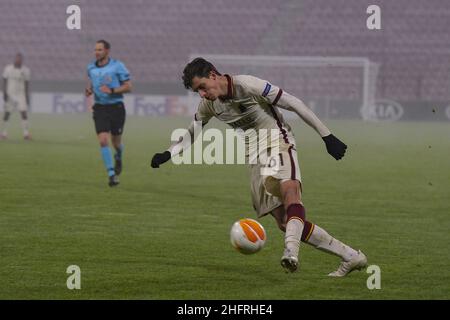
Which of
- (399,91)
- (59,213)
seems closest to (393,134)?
(399,91)

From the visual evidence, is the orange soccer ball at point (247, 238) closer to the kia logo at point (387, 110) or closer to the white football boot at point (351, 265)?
the white football boot at point (351, 265)

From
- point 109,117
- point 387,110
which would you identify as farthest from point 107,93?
point 387,110

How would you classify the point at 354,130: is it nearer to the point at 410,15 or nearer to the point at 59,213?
the point at 410,15

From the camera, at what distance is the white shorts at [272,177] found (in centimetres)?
785

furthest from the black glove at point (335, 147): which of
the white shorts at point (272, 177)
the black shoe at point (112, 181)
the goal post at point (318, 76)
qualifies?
the goal post at point (318, 76)

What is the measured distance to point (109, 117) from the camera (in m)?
15.3

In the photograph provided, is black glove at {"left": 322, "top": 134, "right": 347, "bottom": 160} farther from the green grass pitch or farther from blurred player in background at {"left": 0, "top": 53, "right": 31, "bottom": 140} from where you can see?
blurred player in background at {"left": 0, "top": 53, "right": 31, "bottom": 140}

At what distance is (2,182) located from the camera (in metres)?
14.9

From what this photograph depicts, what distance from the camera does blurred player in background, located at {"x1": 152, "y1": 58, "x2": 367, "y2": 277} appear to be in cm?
764

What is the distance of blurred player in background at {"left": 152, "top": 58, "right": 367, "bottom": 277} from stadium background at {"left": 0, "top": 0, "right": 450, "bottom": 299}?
1.12ft

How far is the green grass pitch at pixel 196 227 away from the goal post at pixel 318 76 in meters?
17.3

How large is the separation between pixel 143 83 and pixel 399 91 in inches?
396

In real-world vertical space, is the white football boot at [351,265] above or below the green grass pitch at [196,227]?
below

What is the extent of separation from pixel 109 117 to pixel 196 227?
4.88 meters
